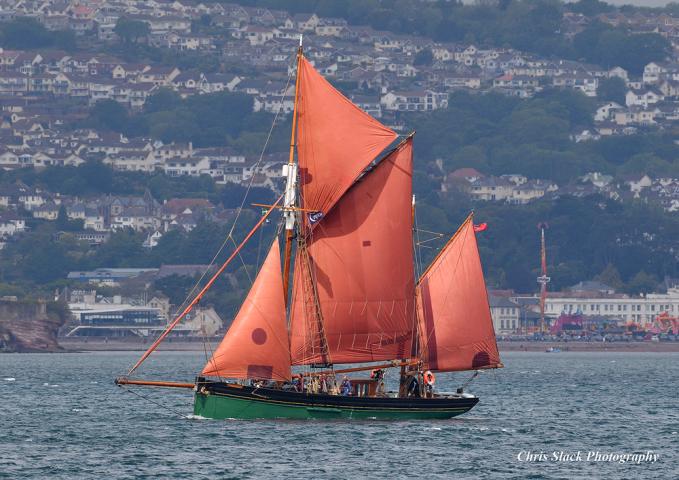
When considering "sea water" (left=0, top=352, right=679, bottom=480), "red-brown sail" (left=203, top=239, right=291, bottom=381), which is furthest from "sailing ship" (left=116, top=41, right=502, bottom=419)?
"sea water" (left=0, top=352, right=679, bottom=480)

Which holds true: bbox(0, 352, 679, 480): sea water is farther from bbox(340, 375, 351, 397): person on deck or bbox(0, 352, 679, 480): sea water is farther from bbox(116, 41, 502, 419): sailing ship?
bbox(340, 375, 351, 397): person on deck

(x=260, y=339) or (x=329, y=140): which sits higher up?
(x=329, y=140)

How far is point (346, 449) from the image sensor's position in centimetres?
6600

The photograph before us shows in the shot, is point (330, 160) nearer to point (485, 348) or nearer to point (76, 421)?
point (485, 348)

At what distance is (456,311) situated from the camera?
75.7 meters

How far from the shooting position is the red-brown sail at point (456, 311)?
75.0m

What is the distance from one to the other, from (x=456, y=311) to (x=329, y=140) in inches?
347

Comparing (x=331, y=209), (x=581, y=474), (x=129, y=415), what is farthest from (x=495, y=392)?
(x=581, y=474)

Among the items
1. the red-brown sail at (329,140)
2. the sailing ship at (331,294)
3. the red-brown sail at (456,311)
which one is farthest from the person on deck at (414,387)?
the red-brown sail at (329,140)

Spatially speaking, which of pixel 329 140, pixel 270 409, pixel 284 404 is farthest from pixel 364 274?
pixel 270 409

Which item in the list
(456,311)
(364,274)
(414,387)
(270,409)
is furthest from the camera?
(456,311)

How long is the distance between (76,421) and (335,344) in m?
13.0

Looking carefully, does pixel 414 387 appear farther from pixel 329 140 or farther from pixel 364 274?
pixel 329 140

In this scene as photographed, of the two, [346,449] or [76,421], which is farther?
[76,421]
